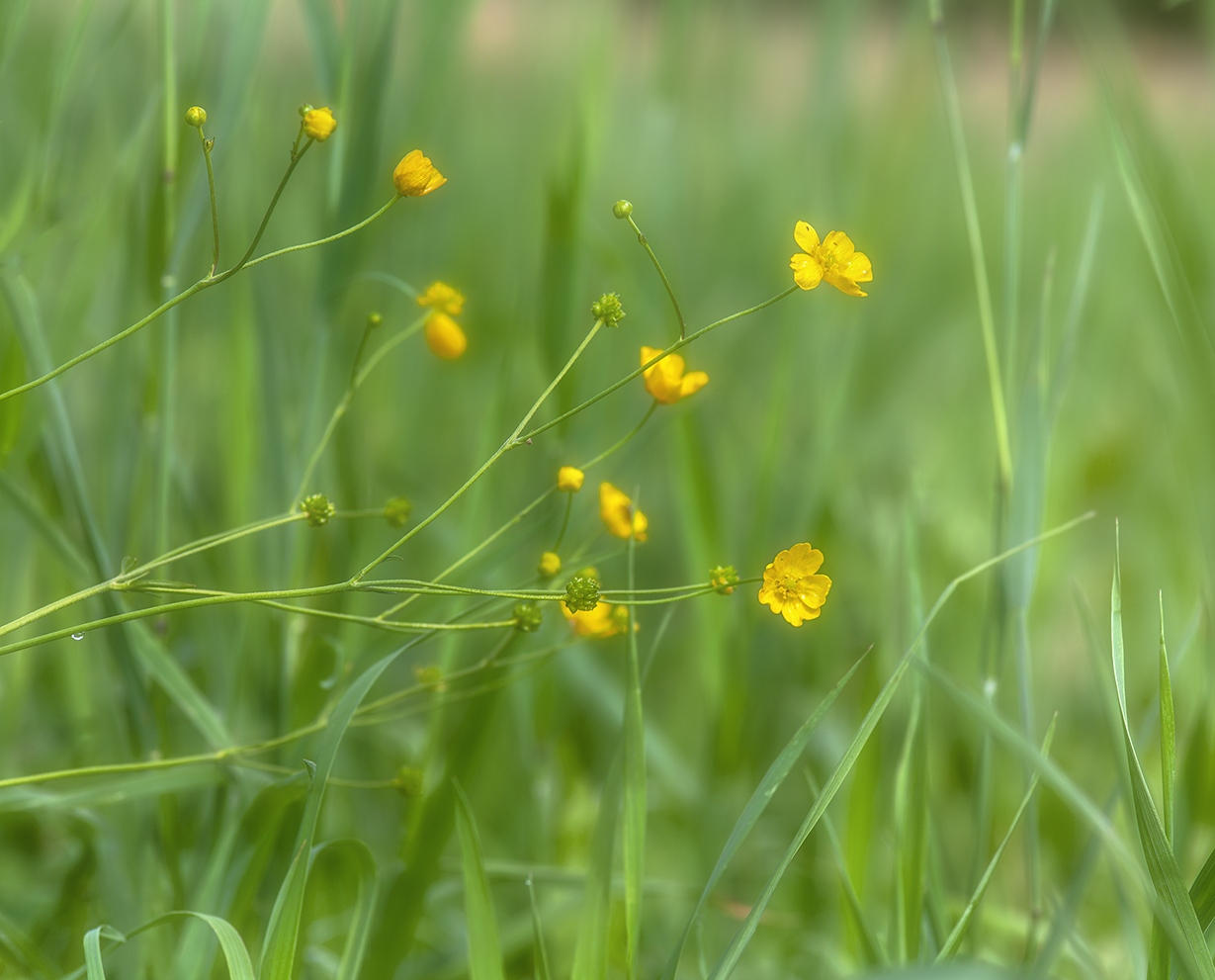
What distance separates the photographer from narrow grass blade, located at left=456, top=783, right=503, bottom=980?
1.32ft

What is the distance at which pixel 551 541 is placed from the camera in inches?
28.2

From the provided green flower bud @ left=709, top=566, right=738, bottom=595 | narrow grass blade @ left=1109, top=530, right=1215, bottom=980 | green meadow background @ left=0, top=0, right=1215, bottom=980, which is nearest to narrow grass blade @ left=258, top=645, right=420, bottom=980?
green meadow background @ left=0, top=0, right=1215, bottom=980

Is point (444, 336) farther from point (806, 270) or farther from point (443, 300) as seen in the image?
point (806, 270)

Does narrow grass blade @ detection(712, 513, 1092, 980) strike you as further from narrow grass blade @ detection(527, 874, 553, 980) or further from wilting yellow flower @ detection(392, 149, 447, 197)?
wilting yellow flower @ detection(392, 149, 447, 197)

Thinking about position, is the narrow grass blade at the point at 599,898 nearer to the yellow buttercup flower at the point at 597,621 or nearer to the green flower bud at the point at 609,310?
the yellow buttercup flower at the point at 597,621

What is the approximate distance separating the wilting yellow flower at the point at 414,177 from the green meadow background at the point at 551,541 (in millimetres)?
159

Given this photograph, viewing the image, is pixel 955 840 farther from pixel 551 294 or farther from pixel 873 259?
pixel 873 259

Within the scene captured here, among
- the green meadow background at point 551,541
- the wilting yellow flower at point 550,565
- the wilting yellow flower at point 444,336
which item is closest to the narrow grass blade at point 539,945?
the green meadow background at point 551,541

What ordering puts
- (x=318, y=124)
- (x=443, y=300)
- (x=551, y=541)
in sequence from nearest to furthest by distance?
(x=318, y=124) → (x=443, y=300) → (x=551, y=541)

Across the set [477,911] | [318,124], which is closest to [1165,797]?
[477,911]

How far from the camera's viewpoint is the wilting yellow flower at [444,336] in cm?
45

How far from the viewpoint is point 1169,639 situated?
2.85ft

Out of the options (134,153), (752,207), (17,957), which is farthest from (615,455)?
(752,207)

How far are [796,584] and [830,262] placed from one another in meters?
0.11
